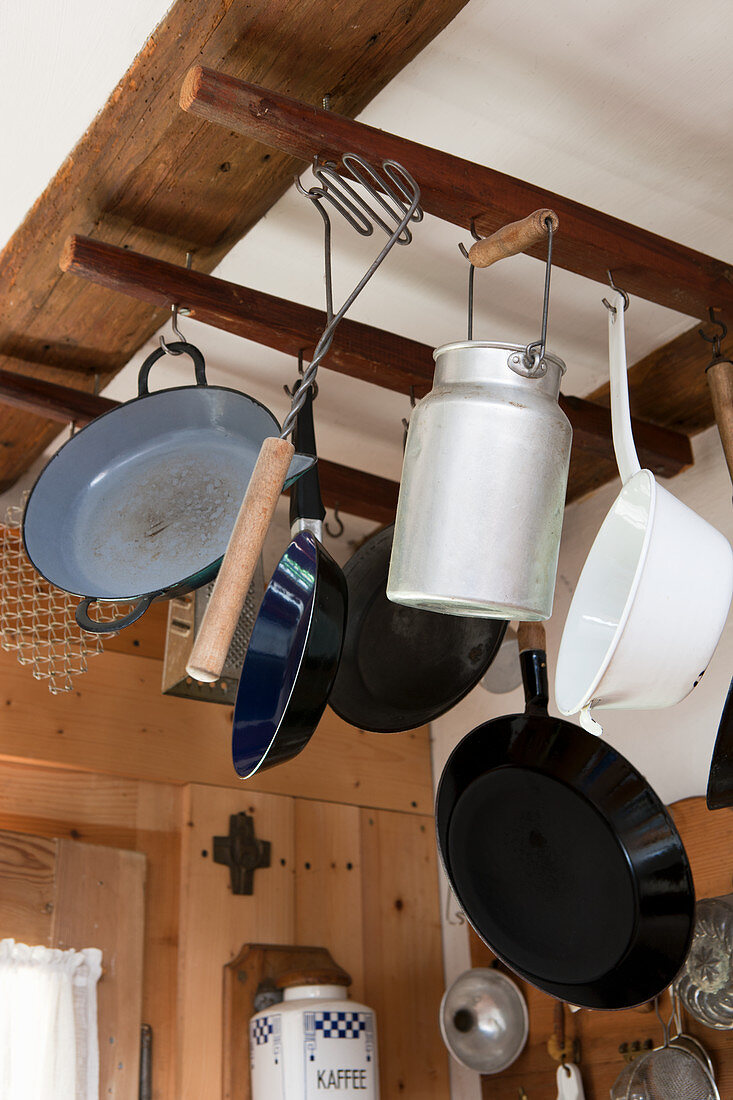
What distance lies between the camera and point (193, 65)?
1.17 metres

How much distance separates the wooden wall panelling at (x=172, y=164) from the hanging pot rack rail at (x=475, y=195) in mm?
88

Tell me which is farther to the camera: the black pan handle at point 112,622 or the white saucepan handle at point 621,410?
the black pan handle at point 112,622

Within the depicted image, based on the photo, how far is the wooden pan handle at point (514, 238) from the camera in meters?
1.05

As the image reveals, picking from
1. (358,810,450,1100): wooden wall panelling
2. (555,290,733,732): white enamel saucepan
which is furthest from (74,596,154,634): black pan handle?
(358,810,450,1100): wooden wall panelling

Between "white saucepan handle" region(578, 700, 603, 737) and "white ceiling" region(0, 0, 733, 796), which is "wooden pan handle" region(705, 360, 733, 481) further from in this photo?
"white saucepan handle" region(578, 700, 603, 737)

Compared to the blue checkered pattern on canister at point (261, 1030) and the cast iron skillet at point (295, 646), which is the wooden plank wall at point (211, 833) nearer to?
the blue checkered pattern on canister at point (261, 1030)

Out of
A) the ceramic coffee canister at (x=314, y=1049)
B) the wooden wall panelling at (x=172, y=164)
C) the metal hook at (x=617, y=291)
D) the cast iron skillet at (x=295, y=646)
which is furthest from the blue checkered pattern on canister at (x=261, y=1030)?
the metal hook at (x=617, y=291)

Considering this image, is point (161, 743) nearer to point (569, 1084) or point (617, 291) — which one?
point (569, 1084)

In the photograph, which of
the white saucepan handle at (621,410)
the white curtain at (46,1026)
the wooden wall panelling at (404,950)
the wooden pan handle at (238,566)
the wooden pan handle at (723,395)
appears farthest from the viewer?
the wooden wall panelling at (404,950)

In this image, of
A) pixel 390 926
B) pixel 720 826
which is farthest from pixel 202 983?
pixel 720 826

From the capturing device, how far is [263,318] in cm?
148

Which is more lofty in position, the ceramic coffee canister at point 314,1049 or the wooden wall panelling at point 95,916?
the wooden wall panelling at point 95,916

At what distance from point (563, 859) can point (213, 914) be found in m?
0.77

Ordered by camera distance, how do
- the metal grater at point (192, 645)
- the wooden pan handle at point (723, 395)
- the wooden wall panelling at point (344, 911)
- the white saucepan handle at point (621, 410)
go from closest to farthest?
the white saucepan handle at point (621, 410), the wooden pan handle at point (723, 395), the metal grater at point (192, 645), the wooden wall panelling at point (344, 911)
